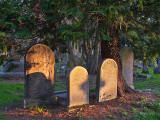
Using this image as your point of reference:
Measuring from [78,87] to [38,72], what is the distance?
1441mm

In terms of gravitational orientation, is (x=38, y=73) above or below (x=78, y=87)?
above

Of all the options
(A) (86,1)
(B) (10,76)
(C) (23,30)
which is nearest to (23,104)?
(C) (23,30)

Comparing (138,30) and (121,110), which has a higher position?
(138,30)

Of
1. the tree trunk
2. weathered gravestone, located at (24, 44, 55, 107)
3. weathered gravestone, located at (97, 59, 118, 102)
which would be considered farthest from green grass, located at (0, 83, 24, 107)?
the tree trunk

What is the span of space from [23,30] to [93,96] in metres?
3.42

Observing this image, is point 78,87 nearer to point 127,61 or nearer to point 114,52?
point 114,52

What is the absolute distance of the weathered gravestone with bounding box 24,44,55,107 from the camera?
6.89m

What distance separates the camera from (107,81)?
7148 mm

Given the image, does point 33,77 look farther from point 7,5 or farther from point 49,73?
point 7,5

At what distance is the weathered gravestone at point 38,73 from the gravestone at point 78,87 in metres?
1.11

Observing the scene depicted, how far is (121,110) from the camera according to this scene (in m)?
6.12

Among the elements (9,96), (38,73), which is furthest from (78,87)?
(9,96)

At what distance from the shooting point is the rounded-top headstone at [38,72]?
271 inches

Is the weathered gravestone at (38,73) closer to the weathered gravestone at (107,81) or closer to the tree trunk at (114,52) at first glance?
the weathered gravestone at (107,81)
